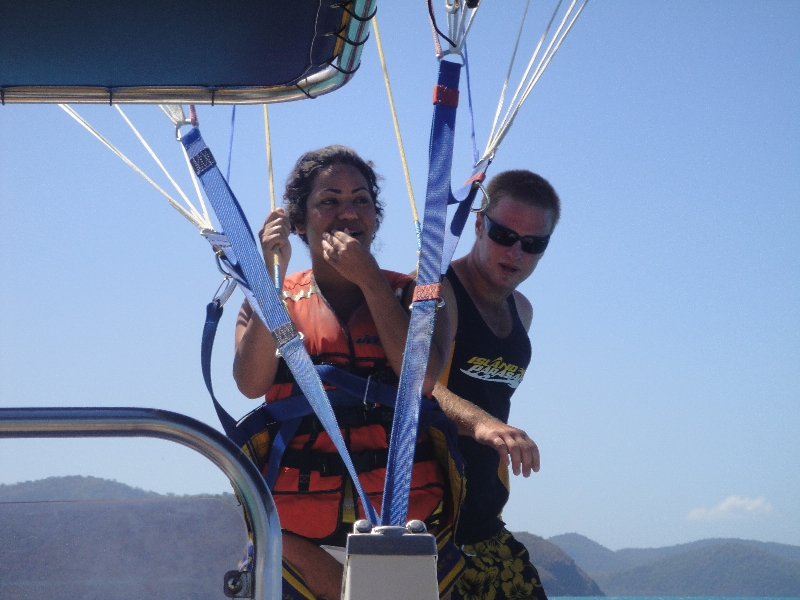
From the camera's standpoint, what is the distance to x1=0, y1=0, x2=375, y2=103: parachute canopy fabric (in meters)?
1.82

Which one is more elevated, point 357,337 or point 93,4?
point 93,4

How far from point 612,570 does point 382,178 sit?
16872mm

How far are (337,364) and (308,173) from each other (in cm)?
60

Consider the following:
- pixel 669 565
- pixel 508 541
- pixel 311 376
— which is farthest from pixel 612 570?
pixel 311 376

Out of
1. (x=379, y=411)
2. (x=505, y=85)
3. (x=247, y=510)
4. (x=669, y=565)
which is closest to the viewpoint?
(x=247, y=510)

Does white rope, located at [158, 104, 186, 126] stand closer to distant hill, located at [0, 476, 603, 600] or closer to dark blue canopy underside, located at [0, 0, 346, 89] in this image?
dark blue canopy underside, located at [0, 0, 346, 89]

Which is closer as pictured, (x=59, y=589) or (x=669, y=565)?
(x=59, y=589)

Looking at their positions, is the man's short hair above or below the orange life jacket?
above

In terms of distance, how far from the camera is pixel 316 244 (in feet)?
8.02

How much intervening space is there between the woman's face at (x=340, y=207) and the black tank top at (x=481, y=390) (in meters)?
0.50

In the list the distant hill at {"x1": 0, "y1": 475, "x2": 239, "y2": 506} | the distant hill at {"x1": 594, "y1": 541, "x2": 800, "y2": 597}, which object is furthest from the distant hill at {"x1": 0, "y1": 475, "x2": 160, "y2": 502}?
the distant hill at {"x1": 594, "y1": 541, "x2": 800, "y2": 597}

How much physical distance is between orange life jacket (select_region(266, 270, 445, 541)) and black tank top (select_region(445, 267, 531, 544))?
478 mm

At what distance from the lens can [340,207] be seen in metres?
2.42

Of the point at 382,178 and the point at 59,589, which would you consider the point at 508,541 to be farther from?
the point at 59,589
